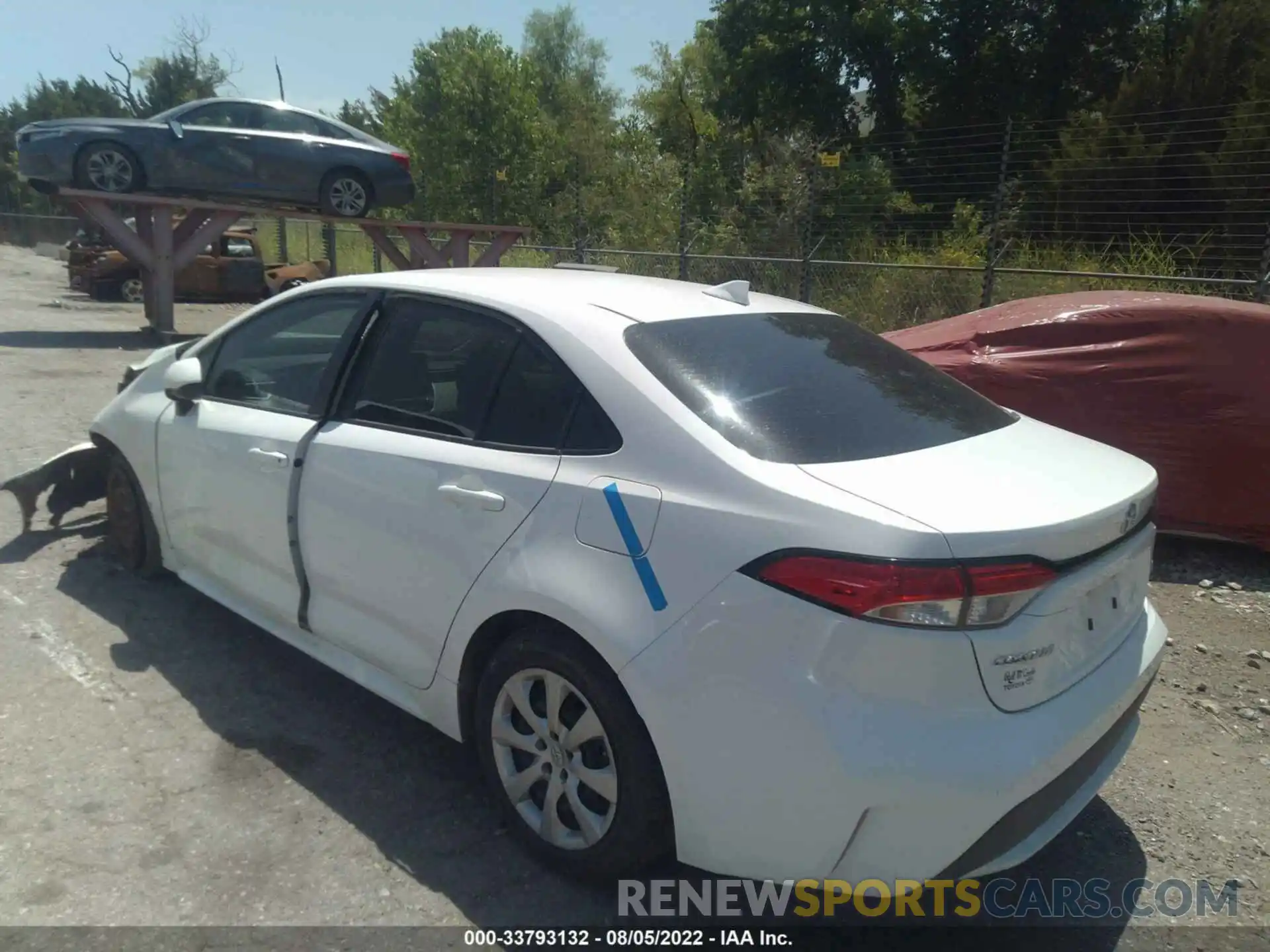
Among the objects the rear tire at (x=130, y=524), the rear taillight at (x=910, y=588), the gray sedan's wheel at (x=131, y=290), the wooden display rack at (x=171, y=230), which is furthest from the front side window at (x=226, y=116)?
the rear taillight at (x=910, y=588)

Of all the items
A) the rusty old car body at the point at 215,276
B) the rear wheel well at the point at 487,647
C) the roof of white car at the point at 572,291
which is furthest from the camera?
the rusty old car body at the point at 215,276

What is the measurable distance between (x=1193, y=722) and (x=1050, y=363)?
2.27 meters

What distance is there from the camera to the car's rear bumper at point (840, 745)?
214 cm

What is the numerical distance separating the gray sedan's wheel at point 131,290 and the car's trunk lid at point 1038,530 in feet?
71.0

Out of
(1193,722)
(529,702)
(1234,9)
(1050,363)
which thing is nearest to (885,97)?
(1234,9)

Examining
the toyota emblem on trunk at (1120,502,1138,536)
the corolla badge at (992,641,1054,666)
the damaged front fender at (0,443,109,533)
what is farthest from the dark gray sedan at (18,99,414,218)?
the corolla badge at (992,641,1054,666)

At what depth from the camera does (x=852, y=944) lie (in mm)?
2648

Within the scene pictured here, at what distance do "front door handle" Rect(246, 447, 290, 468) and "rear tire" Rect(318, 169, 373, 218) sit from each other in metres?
11.9

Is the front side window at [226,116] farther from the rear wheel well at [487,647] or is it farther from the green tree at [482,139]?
the rear wheel well at [487,647]

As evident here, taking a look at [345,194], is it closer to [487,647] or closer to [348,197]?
[348,197]

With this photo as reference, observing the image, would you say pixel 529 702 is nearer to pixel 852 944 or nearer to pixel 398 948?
pixel 398 948

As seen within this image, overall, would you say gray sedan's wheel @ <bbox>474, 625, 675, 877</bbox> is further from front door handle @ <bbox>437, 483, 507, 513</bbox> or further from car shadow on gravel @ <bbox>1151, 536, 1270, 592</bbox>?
car shadow on gravel @ <bbox>1151, 536, 1270, 592</bbox>

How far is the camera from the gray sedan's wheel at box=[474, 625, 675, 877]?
2.52 metres

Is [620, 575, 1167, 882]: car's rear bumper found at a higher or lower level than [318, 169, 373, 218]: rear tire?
lower
